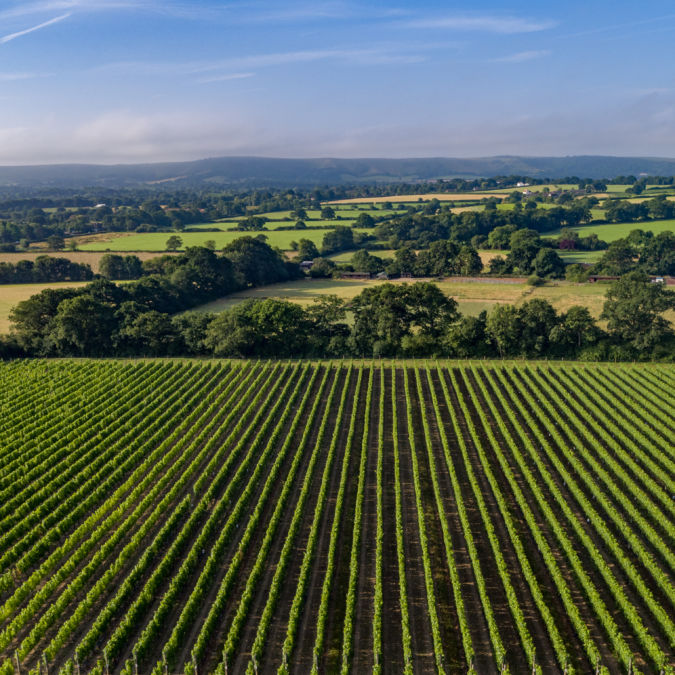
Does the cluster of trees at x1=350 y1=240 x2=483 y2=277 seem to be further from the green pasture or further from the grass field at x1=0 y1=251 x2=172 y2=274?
the grass field at x1=0 y1=251 x2=172 y2=274

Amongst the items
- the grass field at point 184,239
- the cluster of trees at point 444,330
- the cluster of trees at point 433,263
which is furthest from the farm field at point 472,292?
the grass field at point 184,239

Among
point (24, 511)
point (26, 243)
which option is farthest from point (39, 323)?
point (26, 243)

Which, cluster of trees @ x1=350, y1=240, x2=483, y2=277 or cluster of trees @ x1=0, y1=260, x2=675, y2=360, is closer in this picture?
cluster of trees @ x1=0, y1=260, x2=675, y2=360

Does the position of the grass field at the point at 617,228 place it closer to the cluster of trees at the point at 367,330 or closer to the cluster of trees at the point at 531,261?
the cluster of trees at the point at 531,261

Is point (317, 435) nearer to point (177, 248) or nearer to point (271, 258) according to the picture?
point (271, 258)

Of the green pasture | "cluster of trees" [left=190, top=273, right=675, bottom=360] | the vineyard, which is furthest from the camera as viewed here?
the green pasture

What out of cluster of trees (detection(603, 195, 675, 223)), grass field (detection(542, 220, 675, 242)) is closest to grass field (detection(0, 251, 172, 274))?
grass field (detection(542, 220, 675, 242))
